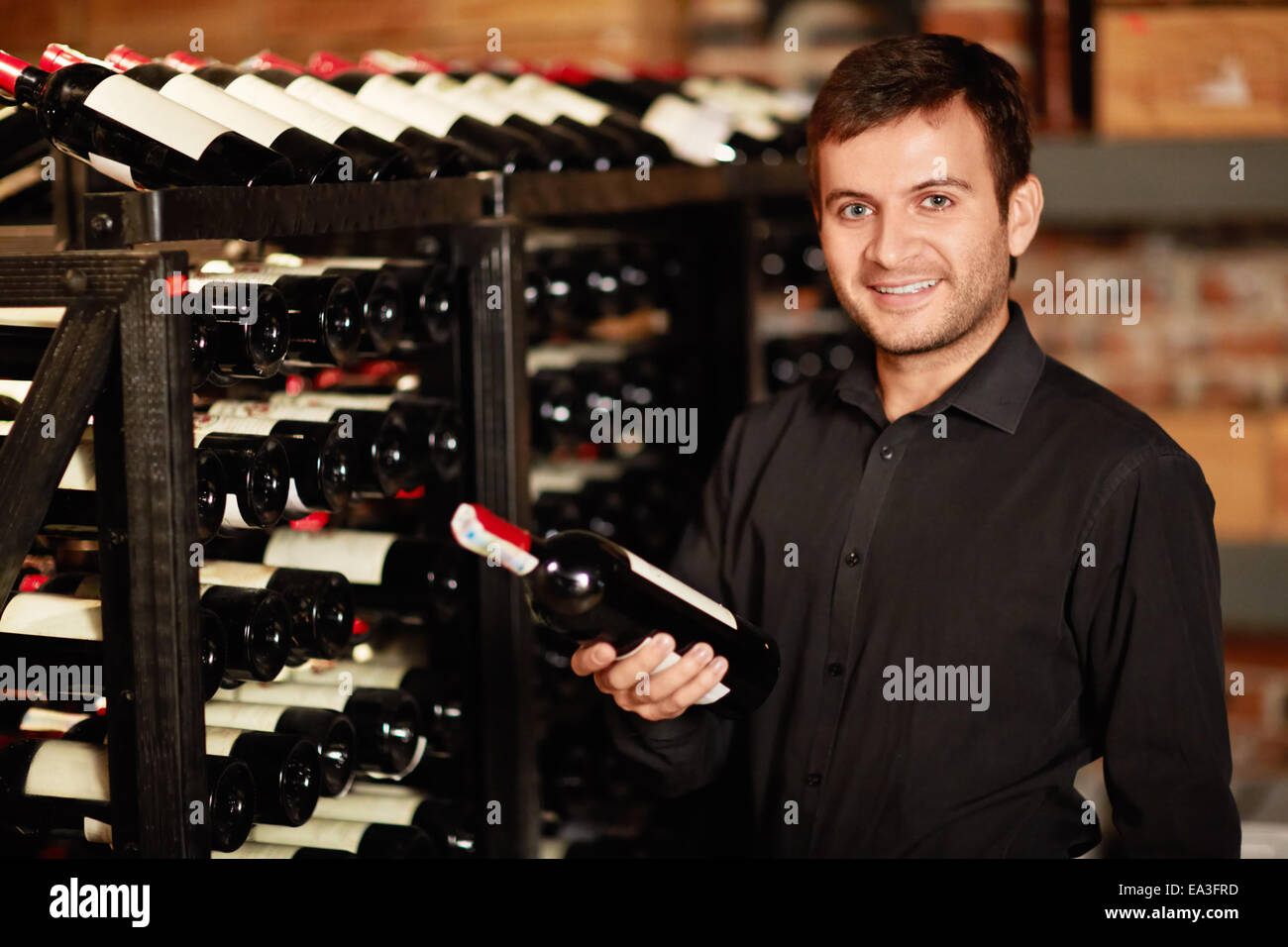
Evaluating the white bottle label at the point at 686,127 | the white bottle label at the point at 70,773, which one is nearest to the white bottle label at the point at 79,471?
the white bottle label at the point at 70,773

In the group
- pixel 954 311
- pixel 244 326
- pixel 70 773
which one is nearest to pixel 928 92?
pixel 954 311

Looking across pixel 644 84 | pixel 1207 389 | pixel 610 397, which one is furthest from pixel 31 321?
pixel 1207 389

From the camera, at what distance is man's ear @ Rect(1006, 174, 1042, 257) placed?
129cm

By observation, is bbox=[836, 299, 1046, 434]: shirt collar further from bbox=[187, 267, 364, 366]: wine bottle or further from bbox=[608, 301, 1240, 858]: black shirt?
bbox=[187, 267, 364, 366]: wine bottle

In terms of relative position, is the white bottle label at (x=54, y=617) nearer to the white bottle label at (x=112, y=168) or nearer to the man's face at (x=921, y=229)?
the white bottle label at (x=112, y=168)

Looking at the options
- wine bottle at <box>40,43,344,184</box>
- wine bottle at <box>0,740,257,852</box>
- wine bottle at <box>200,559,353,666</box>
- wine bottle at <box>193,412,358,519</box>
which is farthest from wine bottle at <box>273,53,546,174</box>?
wine bottle at <box>0,740,257,852</box>

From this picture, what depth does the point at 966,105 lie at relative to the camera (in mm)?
1219

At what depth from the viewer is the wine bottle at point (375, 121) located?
4.30ft

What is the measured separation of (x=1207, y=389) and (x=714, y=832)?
5.30ft

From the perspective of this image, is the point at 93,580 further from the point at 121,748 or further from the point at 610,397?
the point at 610,397

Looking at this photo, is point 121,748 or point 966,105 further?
point 966,105

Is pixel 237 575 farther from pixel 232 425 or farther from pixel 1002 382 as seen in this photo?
pixel 1002 382

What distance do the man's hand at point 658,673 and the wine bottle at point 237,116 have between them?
0.48 m

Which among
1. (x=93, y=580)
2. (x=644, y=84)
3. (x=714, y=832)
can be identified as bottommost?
(x=714, y=832)
